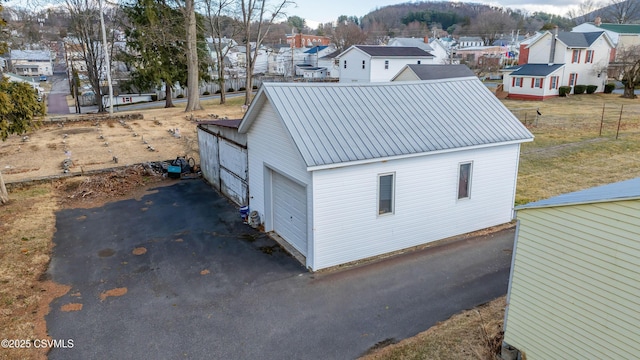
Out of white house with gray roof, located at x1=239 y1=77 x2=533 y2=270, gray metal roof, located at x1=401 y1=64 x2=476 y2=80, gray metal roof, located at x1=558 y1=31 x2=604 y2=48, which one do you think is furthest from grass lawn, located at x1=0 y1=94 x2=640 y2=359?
gray metal roof, located at x1=558 y1=31 x2=604 y2=48

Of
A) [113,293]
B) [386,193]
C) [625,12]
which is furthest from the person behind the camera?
[625,12]

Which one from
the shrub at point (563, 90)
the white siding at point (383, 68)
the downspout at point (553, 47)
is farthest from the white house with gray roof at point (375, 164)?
the white siding at point (383, 68)

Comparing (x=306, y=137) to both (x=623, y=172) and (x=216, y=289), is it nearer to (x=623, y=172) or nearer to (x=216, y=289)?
(x=216, y=289)

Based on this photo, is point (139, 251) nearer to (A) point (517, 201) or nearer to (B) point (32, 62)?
(A) point (517, 201)

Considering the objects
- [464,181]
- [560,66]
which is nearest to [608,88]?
[560,66]

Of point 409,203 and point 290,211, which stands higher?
point 409,203

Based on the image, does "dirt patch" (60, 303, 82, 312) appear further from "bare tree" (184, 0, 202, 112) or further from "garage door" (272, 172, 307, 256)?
"bare tree" (184, 0, 202, 112)
